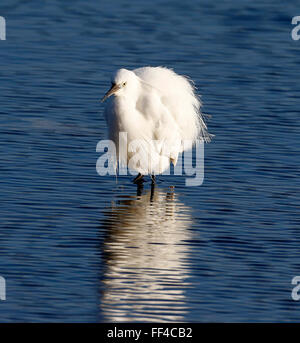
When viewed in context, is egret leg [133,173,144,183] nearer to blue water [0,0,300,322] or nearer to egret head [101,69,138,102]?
blue water [0,0,300,322]

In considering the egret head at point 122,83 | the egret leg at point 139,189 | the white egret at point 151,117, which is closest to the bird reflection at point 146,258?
the egret leg at point 139,189

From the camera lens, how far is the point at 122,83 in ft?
37.7

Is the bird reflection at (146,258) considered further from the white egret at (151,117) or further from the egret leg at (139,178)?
the white egret at (151,117)

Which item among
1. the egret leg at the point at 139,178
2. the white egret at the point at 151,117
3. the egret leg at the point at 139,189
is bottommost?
the egret leg at the point at 139,189

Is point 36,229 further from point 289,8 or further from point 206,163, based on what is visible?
point 289,8

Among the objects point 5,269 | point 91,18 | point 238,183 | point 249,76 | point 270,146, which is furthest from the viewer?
point 91,18

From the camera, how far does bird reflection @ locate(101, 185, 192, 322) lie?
339 inches

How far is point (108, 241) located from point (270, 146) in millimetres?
4067

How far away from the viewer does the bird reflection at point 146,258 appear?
860 centimetres

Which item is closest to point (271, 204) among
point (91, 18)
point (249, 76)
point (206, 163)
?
point (206, 163)

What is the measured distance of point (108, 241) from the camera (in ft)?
33.8

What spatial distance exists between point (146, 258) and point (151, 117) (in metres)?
2.78

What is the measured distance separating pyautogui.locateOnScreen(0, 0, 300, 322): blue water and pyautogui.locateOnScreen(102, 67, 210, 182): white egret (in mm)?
385

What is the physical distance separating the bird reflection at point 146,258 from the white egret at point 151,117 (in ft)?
1.48
